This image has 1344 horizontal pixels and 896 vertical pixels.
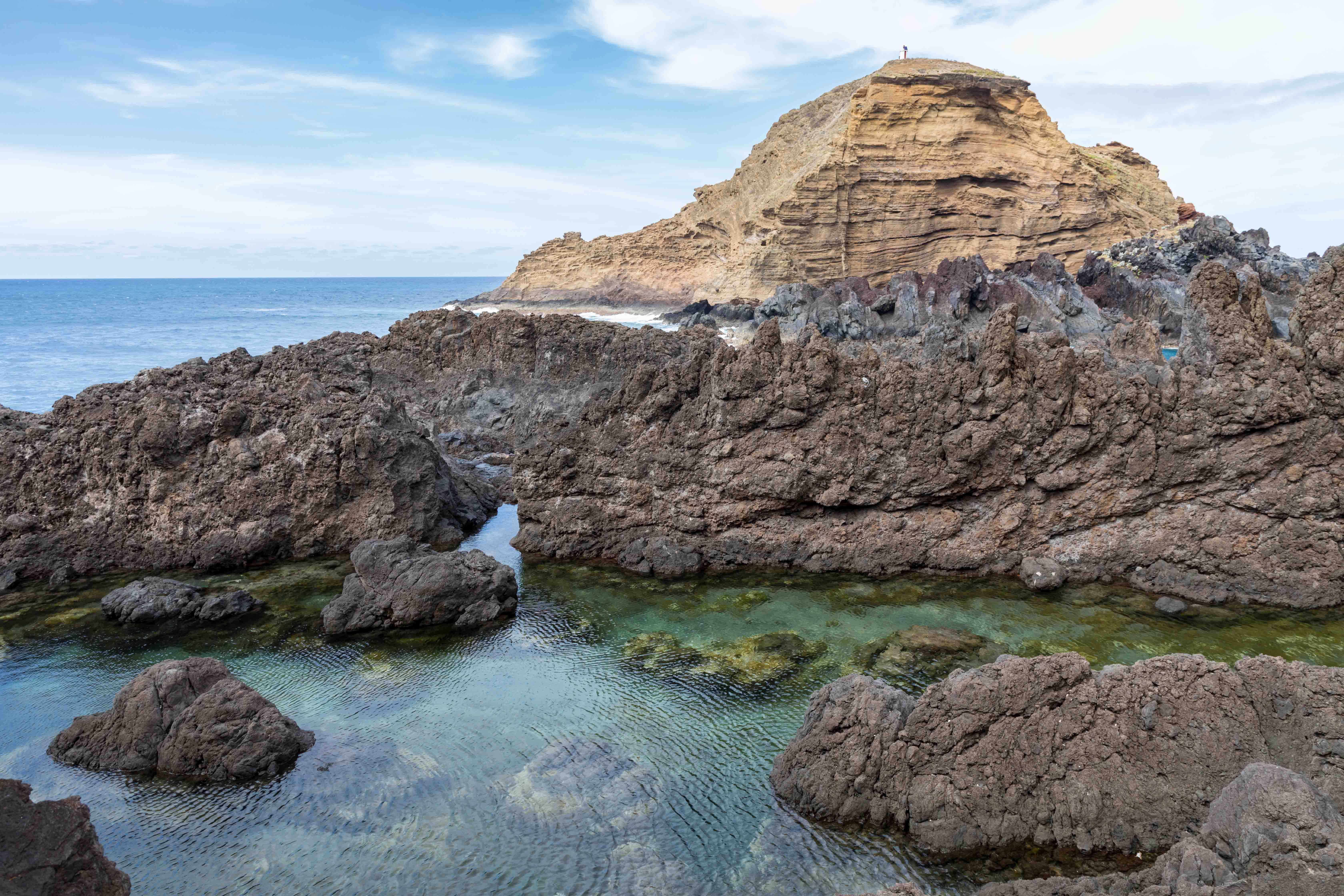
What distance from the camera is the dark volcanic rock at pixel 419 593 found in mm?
18312

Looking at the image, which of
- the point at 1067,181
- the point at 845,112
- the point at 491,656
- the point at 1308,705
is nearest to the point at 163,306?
the point at 845,112

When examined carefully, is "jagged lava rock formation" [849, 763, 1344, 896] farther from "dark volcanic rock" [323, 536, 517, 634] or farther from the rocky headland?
"dark volcanic rock" [323, 536, 517, 634]

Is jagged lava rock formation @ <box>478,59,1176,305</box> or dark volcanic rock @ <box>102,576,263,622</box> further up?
jagged lava rock formation @ <box>478,59,1176,305</box>

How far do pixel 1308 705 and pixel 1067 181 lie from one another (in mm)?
82788

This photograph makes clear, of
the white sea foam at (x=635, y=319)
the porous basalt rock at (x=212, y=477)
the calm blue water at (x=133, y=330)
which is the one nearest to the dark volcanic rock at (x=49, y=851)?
the porous basalt rock at (x=212, y=477)

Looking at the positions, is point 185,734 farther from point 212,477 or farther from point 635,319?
point 635,319

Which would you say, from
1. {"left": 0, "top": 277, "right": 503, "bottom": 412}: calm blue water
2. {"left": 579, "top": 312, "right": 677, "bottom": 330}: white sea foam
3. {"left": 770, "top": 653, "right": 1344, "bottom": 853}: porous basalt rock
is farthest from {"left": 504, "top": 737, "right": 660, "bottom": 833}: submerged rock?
{"left": 579, "top": 312, "right": 677, "bottom": 330}: white sea foam

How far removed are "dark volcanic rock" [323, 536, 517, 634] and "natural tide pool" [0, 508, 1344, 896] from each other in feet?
1.60

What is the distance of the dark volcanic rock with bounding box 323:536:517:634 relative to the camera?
18.3 m

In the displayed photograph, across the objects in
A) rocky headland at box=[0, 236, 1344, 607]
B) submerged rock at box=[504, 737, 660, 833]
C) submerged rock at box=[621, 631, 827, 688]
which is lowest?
submerged rock at box=[504, 737, 660, 833]

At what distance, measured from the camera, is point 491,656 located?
1703cm

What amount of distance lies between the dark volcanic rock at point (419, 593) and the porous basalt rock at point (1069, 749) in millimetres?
9244

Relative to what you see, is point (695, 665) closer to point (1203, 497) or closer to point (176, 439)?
point (1203, 497)

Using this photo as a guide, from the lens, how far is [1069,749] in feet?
35.9
